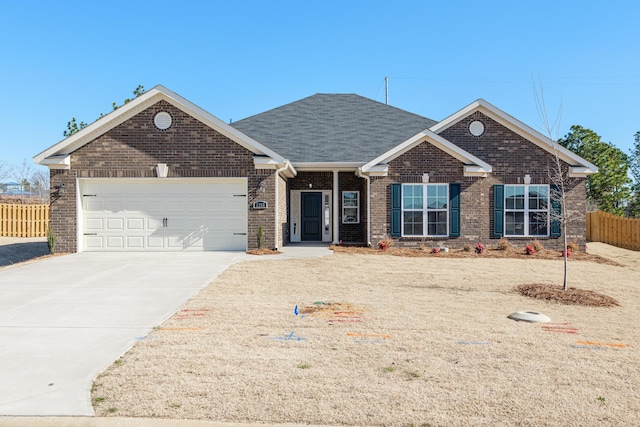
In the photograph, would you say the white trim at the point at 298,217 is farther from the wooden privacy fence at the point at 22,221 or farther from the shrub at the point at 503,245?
the wooden privacy fence at the point at 22,221

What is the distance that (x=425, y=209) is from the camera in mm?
16094

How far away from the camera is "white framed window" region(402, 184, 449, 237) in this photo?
52.7 ft

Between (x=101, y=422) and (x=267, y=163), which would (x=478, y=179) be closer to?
(x=267, y=163)

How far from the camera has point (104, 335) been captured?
19.7 feet

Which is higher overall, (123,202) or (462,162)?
(462,162)

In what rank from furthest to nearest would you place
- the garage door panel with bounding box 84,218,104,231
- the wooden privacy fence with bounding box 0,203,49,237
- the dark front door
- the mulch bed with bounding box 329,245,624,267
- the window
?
the wooden privacy fence with bounding box 0,203,49,237
the dark front door
the window
the mulch bed with bounding box 329,245,624,267
the garage door panel with bounding box 84,218,104,231

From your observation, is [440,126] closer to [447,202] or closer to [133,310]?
[447,202]

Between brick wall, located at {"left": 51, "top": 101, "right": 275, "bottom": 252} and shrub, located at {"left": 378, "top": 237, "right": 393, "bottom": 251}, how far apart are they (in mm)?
4137

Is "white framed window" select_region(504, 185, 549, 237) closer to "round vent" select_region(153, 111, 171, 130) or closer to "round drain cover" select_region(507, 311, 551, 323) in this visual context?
"round drain cover" select_region(507, 311, 551, 323)

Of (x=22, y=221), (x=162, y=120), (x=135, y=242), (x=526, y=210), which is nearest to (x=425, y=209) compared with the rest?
(x=526, y=210)

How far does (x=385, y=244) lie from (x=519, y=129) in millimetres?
6599

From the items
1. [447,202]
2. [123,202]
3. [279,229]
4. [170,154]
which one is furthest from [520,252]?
[123,202]

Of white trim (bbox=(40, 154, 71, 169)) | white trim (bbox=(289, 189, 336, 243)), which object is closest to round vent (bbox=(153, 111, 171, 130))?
white trim (bbox=(40, 154, 71, 169))

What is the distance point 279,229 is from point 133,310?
854 cm
